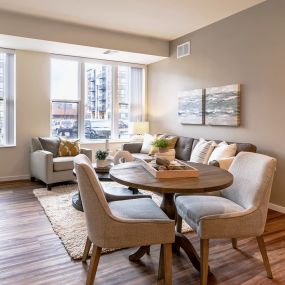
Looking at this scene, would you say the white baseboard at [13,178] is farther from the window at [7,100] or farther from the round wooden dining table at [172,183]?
the round wooden dining table at [172,183]

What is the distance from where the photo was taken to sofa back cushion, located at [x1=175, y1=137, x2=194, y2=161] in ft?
15.1

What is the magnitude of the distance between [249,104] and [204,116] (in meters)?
0.87

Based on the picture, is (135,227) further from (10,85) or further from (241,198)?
(10,85)

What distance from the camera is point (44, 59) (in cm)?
522

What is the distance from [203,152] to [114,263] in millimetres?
2239

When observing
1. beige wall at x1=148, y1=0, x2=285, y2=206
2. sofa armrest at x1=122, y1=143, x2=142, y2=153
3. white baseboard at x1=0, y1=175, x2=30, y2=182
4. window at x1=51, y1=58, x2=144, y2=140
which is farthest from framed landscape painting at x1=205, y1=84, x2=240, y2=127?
white baseboard at x1=0, y1=175, x2=30, y2=182

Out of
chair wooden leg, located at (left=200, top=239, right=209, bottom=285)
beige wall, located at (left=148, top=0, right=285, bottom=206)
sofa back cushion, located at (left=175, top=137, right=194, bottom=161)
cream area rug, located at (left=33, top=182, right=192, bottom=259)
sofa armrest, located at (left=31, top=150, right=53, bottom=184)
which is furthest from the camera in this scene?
sofa back cushion, located at (left=175, top=137, right=194, bottom=161)

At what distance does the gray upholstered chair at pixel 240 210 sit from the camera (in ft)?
6.21

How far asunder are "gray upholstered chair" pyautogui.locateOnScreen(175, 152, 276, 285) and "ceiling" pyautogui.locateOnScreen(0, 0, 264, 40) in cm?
253

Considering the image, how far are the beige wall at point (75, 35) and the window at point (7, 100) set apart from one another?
2.80 ft

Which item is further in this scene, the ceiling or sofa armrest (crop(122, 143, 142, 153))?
sofa armrest (crop(122, 143, 142, 153))

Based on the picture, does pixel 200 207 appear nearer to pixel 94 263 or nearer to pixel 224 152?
pixel 94 263

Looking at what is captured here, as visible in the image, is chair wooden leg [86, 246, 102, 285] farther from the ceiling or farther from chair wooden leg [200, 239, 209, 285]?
the ceiling

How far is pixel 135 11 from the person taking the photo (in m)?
4.05
